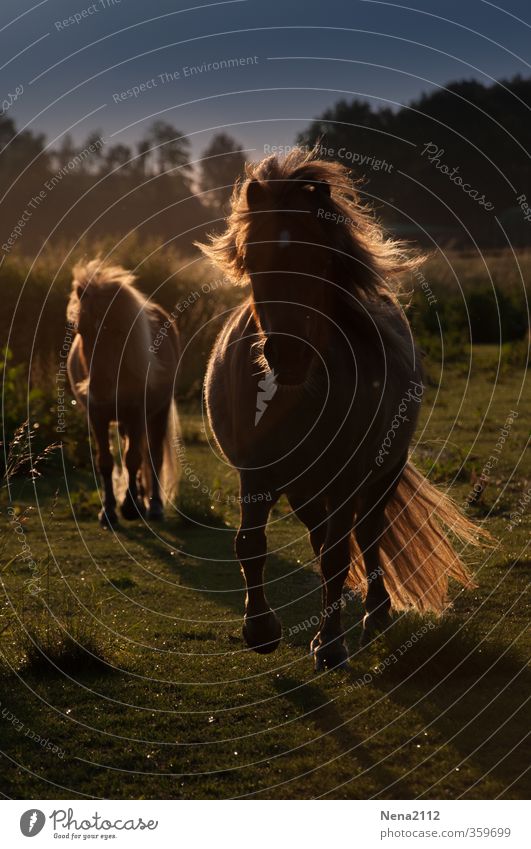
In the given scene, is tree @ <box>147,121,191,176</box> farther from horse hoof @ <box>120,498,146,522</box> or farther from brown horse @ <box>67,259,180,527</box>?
horse hoof @ <box>120,498,146,522</box>

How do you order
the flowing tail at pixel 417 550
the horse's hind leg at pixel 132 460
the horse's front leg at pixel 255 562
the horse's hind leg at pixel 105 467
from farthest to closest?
the horse's hind leg at pixel 105 467 → the horse's hind leg at pixel 132 460 → the flowing tail at pixel 417 550 → the horse's front leg at pixel 255 562

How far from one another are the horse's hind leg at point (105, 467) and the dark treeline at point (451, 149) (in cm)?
2441

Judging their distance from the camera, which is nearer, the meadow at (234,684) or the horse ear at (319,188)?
the meadow at (234,684)

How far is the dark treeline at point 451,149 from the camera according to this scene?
38.9m

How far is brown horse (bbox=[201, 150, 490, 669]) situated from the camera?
5.39 metres

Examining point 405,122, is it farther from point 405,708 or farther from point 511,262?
point 405,708

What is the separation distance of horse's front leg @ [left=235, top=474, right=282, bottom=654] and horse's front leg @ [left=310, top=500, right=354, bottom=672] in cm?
44

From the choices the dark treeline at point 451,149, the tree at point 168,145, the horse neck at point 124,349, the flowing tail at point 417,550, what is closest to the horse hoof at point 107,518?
the horse neck at point 124,349

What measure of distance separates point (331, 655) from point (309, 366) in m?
2.10

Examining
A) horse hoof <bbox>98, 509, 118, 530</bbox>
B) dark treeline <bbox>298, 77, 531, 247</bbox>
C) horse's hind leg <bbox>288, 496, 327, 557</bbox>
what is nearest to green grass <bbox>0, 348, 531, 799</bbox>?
horse's hind leg <bbox>288, 496, 327, 557</bbox>

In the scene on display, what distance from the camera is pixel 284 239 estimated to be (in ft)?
17.5

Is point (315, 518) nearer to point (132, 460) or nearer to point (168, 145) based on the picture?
point (132, 460)

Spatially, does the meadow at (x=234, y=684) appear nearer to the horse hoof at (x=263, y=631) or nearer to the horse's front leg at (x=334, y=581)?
the horse's front leg at (x=334, y=581)

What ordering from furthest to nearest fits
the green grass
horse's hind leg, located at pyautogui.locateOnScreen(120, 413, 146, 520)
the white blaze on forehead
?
horse's hind leg, located at pyautogui.locateOnScreen(120, 413, 146, 520) → the white blaze on forehead → the green grass
